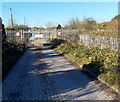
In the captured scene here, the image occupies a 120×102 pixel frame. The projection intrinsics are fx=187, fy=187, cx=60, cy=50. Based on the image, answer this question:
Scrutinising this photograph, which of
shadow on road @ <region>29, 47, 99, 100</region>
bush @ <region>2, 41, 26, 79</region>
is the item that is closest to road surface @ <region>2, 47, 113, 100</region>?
shadow on road @ <region>29, 47, 99, 100</region>

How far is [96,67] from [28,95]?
413 cm

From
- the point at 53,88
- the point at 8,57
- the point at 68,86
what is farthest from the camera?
the point at 8,57

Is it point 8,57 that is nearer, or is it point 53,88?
point 53,88

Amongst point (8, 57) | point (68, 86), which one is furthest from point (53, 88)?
point (8, 57)

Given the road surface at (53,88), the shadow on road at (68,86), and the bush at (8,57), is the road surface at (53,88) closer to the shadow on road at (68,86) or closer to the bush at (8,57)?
the shadow on road at (68,86)

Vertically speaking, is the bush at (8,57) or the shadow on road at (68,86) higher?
the bush at (8,57)

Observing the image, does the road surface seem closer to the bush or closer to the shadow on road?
the shadow on road

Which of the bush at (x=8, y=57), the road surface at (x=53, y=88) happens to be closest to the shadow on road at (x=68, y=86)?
the road surface at (x=53, y=88)

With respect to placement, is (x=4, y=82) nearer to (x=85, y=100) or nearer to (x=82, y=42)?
(x=85, y=100)

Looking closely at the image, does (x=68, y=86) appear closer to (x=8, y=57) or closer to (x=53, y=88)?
(x=53, y=88)

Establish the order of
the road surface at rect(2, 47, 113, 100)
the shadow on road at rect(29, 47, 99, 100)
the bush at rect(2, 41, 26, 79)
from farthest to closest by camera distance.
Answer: the bush at rect(2, 41, 26, 79) → the shadow on road at rect(29, 47, 99, 100) → the road surface at rect(2, 47, 113, 100)

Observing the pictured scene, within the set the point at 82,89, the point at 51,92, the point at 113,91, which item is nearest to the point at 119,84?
the point at 113,91

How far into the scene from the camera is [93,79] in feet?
27.2

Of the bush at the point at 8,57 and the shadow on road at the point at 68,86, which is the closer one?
the shadow on road at the point at 68,86
